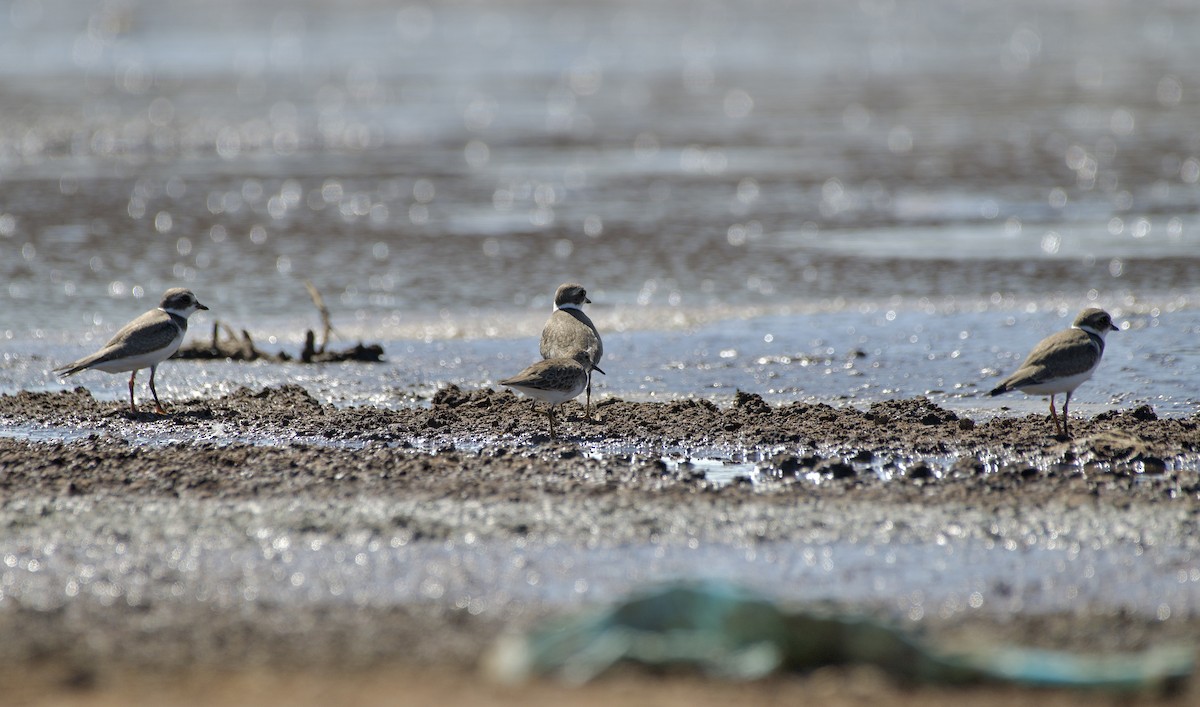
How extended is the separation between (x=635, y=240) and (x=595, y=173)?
537cm

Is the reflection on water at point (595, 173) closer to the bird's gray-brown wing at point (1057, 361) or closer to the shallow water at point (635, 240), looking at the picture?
the shallow water at point (635, 240)

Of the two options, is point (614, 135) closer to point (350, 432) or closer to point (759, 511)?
point (350, 432)

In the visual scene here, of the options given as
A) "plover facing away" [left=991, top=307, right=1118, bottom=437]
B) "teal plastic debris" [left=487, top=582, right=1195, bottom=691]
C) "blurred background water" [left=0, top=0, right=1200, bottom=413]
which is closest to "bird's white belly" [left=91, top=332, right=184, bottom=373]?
"blurred background water" [left=0, top=0, right=1200, bottom=413]

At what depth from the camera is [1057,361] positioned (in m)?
8.77

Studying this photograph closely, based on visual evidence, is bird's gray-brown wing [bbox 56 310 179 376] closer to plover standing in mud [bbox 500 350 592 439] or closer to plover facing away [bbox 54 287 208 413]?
plover facing away [bbox 54 287 208 413]

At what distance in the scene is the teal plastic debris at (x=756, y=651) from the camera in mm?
5336

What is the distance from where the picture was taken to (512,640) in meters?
5.54

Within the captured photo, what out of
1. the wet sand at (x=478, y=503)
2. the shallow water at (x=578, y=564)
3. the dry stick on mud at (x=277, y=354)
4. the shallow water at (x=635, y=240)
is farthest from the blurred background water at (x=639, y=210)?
the shallow water at (x=578, y=564)

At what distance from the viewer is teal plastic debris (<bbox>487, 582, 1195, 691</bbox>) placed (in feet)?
17.5

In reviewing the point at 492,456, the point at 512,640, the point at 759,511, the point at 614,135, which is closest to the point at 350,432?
the point at 492,456

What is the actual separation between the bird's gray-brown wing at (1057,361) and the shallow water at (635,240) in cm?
78

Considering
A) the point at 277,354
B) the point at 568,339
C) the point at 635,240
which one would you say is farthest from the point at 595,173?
the point at 568,339

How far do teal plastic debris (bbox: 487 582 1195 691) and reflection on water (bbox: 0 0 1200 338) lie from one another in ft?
26.6

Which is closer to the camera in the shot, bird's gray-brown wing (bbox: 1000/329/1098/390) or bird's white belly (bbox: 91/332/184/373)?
bird's gray-brown wing (bbox: 1000/329/1098/390)
